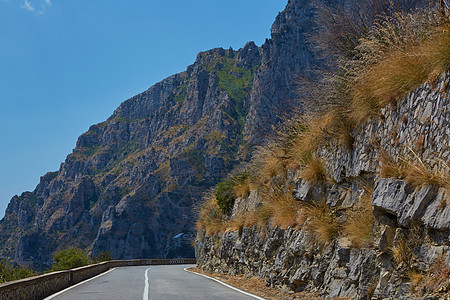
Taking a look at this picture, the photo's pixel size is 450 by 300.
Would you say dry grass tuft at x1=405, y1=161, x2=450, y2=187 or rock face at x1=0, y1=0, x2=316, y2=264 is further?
rock face at x1=0, y1=0, x2=316, y2=264

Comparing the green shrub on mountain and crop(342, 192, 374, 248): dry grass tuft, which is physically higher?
crop(342, 192, 374, 248): dry grass tuft

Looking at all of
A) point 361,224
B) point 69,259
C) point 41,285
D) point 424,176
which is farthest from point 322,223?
point 69,259

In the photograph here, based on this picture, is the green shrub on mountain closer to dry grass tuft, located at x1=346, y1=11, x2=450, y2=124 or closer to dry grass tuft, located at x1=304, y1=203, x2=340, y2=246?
dry grass tuft, located at x1=304, y1=203, x2=340, y2=246

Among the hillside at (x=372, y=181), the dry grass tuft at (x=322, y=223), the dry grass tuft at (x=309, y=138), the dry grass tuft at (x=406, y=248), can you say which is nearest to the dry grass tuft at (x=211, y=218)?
the hillside at (x=372, y=181)

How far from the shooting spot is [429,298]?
5984 mm

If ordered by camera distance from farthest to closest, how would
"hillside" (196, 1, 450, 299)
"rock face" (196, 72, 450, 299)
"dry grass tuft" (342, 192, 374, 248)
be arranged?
"dry grass tuft" (342, 192, 374, 248) → "hillside" (196, 1, 450, 299) → "rock face" (196, 72, 450, 299)

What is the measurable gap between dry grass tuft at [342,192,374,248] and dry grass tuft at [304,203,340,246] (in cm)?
44

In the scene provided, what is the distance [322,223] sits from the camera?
10211 mm

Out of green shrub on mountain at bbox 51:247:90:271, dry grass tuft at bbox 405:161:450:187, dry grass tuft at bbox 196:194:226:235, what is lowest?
green shrub on mountain at bbox 51:247:90:271

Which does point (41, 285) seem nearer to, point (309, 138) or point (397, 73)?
point (309, 138)

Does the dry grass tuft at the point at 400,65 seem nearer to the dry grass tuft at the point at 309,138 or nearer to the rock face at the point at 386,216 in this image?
the rock face at the point at 386,216

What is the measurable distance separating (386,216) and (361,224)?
0.95 meters

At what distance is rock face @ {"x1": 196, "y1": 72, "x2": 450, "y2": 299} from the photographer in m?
6.54

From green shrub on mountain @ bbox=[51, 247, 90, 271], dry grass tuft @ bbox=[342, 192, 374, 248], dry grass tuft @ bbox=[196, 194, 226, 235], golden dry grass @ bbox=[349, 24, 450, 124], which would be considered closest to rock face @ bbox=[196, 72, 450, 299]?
dry grass tuft @ bbox=[342, 192, 374, 248]
